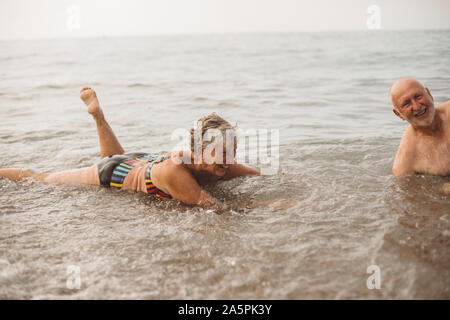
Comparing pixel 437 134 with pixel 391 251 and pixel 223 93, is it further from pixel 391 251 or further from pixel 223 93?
pixel 223 93

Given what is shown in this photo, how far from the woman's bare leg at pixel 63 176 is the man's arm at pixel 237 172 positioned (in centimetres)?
120

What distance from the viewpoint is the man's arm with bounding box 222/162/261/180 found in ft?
11.8

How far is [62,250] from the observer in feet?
8.31

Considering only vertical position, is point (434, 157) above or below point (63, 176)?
above

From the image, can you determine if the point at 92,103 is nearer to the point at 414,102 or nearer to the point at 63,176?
the point at 63,176

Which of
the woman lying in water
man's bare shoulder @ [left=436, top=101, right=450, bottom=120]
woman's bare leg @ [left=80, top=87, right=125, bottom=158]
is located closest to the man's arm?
the woman lying in water

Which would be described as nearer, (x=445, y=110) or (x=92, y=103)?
(x=445, y=110)

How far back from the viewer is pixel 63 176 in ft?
12.3

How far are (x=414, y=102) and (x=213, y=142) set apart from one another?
1.74m

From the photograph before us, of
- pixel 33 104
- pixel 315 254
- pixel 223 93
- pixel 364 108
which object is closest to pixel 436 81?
pixel 364 108

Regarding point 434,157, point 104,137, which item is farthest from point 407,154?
point 104,137

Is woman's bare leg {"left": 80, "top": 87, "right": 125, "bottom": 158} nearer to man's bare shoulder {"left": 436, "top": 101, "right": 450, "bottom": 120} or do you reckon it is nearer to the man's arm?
the man's arm

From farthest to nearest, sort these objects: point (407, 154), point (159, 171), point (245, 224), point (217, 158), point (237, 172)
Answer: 1. point (237, 172)
2. point (407, 154)
3. point (159, 171)
4. point (217, 158)
5. point (245, 224)

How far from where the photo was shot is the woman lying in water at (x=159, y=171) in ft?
9.82
